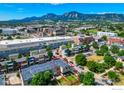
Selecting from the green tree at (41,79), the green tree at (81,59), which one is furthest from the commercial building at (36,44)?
the green tree at (41,79)

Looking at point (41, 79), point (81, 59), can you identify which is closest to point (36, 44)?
point (81, 59)

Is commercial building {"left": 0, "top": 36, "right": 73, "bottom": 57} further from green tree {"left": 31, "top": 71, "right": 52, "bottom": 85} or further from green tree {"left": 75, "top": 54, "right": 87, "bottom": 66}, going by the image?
green tree {"left": 31, "top": 71, "right": 52, "bottom": 85}

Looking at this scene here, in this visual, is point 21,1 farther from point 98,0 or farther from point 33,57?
point 33,57

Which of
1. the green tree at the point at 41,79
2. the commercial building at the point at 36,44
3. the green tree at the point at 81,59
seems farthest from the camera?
the commercial building at the point at 36,44

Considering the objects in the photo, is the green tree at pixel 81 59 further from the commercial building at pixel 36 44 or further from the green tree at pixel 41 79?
the green tree at pixel 41 79

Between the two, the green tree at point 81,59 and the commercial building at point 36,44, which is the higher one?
the commercial building at point 36,44

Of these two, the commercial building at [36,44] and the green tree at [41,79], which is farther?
the commercial building at [36,44]

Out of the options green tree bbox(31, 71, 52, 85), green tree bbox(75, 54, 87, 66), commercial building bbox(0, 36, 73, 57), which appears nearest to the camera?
green tree bbox(31, 71, 52, 85)

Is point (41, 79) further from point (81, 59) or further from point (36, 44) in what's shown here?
point (36, 44)

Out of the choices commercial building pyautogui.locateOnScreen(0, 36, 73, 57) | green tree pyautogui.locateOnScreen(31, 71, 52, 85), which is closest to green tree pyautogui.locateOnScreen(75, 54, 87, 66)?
commercial building pyautogui.locateOnScreen(0, 36, 73, 57)

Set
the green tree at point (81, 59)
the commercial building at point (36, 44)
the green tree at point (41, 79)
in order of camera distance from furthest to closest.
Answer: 1. the commercial building at point (36, 44)
2. the green tree at point (81, 59)
3. the green tree at point (41, 79)

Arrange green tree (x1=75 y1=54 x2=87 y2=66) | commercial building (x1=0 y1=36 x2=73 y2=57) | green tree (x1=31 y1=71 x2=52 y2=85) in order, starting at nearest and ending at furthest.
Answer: green tree (x1=31 y1=71 x2=52 y2=85), green tree (x1=75 y1=54 x2=87 y2=66), commercial building (x1=0 y1=36 x2=73 y2=57)
